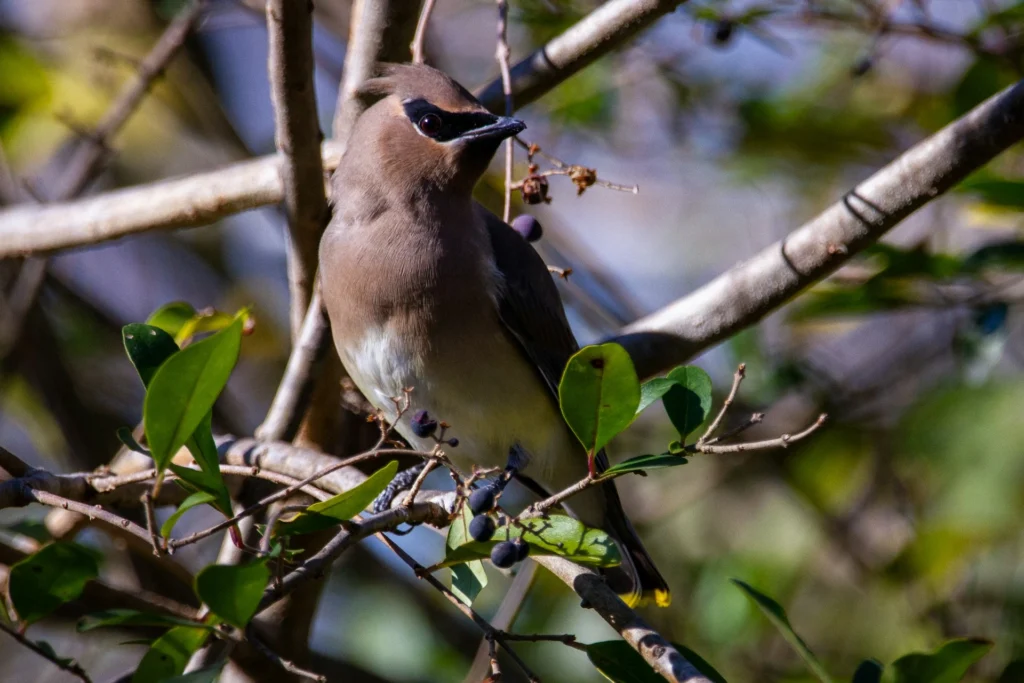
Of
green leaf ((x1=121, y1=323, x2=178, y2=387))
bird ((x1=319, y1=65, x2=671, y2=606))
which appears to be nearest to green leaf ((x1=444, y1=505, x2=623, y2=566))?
green leaf ((x1=121, y1=323, x2=178, y2=387))

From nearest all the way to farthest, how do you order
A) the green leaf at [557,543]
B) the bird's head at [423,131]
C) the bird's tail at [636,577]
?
the green leaf at [557,543] < the bird's head at [423,131] < the bird's tail at [636,577]

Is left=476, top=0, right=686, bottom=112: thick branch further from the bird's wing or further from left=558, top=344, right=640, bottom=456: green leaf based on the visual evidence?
left=558, top=344, right=640, bottom=456: green leaf

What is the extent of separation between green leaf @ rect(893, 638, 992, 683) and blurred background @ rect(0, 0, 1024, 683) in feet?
4.96

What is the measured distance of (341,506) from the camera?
2.15 meters

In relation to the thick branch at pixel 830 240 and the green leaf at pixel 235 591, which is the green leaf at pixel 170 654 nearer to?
the green leaf at pixel 235 591

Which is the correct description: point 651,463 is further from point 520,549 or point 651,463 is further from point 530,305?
point 530,305

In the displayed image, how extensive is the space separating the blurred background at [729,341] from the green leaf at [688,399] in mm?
1438

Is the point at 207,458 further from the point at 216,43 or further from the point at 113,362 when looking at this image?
the point at 216,43

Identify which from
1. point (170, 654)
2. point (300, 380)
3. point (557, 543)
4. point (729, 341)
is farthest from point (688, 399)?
point (729, 341)

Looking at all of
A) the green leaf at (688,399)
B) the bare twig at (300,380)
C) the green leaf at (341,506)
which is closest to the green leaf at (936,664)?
the green leaf at (688,399)

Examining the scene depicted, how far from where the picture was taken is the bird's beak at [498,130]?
3180 millimetres

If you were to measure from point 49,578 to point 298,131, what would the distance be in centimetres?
156

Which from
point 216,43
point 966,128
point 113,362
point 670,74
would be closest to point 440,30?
point 216,43

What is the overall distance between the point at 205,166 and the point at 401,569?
7.89 feet
